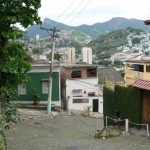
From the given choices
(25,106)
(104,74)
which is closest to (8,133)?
(25,106)

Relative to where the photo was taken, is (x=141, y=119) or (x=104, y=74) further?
(x=104, y=74)

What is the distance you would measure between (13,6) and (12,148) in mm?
8896

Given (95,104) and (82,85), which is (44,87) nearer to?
(82,85)

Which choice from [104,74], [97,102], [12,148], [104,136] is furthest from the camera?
[104,74]

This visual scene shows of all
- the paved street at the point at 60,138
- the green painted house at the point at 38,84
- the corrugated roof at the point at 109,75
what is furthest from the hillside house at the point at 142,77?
the corrugated roof at the point at 109,75

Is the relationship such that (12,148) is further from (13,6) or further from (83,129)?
(83,129)

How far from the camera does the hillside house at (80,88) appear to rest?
5447cm

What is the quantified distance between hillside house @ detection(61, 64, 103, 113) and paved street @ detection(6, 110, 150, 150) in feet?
34.3

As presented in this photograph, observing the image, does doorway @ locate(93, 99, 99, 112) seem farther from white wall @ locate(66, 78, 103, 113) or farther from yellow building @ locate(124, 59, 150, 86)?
yellow building @ locate(124, 59, 150, 86)

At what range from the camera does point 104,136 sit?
28438 mm

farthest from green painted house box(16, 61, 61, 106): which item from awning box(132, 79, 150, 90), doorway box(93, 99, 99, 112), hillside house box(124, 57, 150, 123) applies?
awning box(132, 79, 150, 90)

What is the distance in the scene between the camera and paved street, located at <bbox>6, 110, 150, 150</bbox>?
23938mm

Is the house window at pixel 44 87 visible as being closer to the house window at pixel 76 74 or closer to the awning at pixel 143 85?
the house window at pixel 76 74

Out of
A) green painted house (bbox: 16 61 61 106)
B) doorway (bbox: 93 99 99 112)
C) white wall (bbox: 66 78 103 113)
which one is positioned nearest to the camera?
green painted house (bbox: 16 61 61 106)
